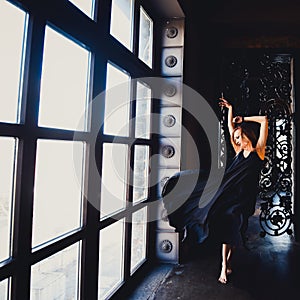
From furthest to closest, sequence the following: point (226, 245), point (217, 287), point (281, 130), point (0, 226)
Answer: point (281, 130), point (226, 245), point (217, 287), point (0, 226)

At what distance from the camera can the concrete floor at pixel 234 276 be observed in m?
2.48

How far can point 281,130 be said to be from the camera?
415 cm

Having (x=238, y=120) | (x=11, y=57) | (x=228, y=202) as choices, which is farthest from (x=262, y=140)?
(x=11, y=57)

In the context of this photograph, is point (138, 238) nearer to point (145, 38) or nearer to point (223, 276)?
point (223, 276)

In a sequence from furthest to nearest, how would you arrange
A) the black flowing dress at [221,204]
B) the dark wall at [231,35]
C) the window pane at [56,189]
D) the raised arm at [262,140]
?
the dark wall at [231,35], the raised arm at [262,140], the black flowing dress at [221,204], the window pane at [56,189]

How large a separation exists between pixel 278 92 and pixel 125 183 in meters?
2.68

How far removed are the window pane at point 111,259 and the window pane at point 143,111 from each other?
0.79 m

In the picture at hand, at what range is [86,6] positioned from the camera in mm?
1861

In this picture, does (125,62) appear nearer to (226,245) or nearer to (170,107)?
(170,107)

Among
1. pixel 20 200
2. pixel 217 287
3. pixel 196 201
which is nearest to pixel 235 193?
pixel 196 201

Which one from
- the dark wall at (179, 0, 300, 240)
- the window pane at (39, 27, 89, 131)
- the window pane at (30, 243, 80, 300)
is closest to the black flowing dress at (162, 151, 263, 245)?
the dark wall at (179, 0, 300, 240)

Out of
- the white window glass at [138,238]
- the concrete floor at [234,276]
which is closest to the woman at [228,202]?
the concrete floor at [234,276]

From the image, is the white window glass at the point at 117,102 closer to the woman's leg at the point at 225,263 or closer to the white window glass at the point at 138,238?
the white window glass at the point at 138,238

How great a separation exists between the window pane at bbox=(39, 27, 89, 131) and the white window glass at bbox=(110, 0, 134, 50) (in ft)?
1.72
